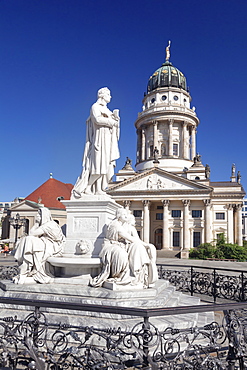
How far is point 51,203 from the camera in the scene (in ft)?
166

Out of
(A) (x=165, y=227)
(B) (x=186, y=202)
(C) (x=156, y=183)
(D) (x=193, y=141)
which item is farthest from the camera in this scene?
(D) (x=193, y=141)

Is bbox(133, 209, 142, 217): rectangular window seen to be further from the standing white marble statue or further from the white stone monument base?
the white stone monument base

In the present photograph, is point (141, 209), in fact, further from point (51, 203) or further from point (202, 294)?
Answer: point (202, 294)

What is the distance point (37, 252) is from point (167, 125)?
5132 cm

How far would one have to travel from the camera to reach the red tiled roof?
166 feet

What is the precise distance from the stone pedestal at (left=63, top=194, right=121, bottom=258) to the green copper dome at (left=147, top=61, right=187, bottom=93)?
181 ft

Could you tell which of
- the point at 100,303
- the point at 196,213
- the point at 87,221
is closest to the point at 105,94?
the point at 87,221

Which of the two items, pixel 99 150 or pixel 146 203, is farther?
pixel 146 203

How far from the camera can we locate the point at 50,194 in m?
52.6

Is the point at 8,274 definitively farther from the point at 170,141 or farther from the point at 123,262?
the point at 170,141

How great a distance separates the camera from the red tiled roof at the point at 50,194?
5056 cm

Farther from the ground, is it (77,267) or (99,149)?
(99,149)

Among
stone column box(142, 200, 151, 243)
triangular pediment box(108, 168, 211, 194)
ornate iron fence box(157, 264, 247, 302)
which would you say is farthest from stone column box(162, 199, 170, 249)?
ornate iron fence box(157, 264, 247, 302)

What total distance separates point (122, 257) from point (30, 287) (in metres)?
1.80
